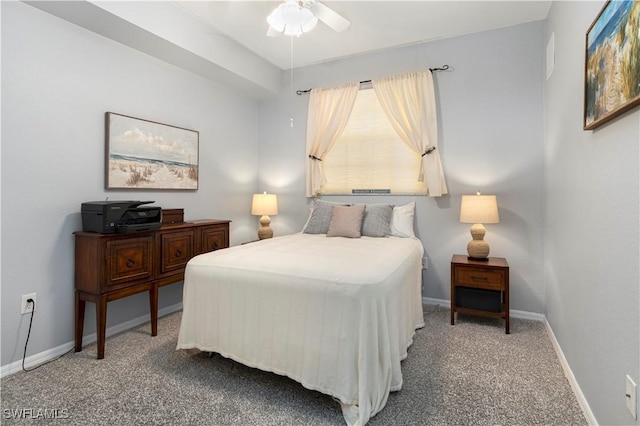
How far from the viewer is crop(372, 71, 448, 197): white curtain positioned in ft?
10.9

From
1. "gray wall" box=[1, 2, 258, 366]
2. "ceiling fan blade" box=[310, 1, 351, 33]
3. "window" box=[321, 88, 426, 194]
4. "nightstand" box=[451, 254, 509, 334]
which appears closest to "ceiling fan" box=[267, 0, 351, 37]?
"ceiling fan blade" box=[310, 1, 351, 33]

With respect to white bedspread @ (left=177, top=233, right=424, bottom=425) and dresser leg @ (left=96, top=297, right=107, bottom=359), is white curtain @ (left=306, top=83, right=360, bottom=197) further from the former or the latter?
dresser leg @ (left=96, top=297, right=107, bottom=359)

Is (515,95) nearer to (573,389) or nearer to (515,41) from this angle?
(515,41)

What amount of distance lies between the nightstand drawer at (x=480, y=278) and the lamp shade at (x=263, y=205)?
229 cm

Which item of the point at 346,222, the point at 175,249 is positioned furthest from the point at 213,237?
the point at 346,222

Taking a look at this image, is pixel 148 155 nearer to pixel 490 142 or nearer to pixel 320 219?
pixel 320 219

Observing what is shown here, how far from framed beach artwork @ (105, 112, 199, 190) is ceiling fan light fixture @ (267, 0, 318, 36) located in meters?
1.49

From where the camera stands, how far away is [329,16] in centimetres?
252

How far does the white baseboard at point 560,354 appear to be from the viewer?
62.6 inches

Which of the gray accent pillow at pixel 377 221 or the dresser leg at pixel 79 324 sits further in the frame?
the gray accent pillow at pixel 377 221

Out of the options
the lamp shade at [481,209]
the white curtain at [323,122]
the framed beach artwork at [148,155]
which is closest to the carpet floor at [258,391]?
the lamp shade at [481,209]

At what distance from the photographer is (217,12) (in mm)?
2871

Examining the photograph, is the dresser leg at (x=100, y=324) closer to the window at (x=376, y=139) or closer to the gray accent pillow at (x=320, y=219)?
the gray accent pillow at (x=320, y=219)

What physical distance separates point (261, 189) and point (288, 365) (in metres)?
3.04
